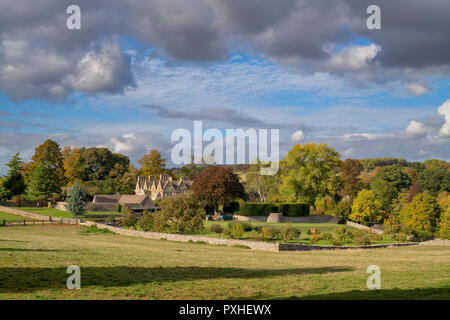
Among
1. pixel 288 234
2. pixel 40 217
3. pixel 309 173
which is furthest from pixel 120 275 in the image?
pixel 309 173

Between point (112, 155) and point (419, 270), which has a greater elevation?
point (112, 155)

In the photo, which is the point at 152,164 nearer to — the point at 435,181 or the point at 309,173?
the point at 309,173

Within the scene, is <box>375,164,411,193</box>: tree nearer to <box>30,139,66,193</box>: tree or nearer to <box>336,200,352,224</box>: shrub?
<box>336,200,352,224</box>: shrub

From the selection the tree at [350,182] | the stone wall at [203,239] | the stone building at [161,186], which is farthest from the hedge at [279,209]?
the stone building at [161,186]

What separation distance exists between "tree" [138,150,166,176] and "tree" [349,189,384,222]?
210ft

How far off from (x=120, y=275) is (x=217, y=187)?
174 feet

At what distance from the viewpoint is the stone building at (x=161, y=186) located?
355ft

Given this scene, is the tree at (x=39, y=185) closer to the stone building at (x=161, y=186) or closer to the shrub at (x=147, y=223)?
the stone building at (x=161, y=186)

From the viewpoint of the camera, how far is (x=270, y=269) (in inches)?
812

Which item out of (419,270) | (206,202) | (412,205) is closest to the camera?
(419,270)

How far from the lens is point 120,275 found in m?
17.1
